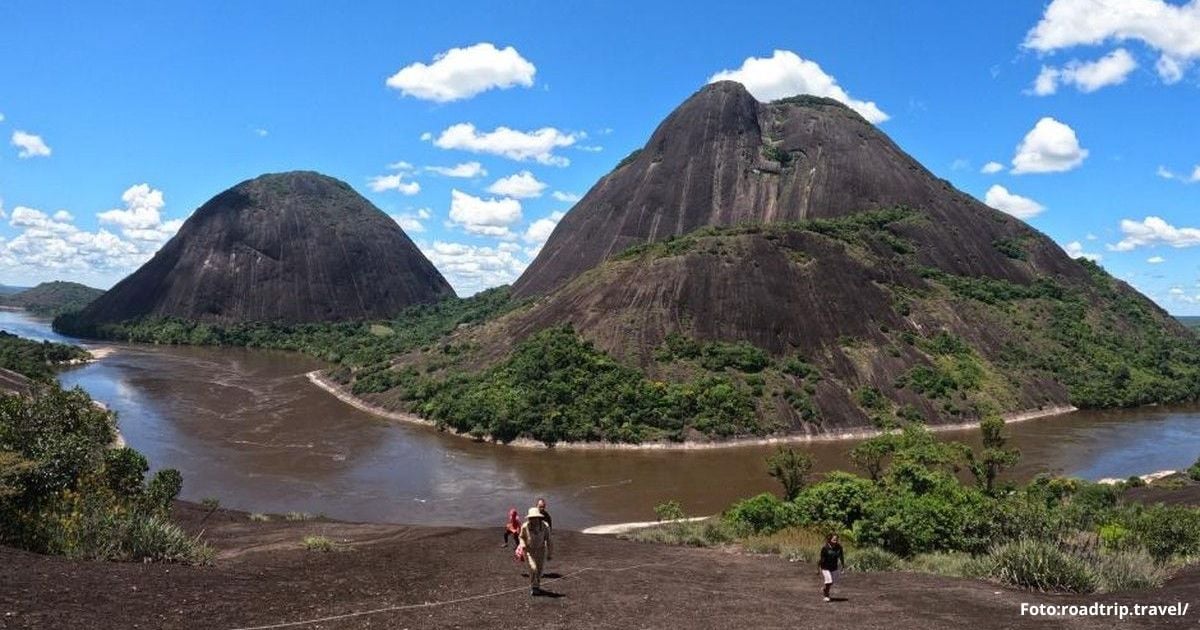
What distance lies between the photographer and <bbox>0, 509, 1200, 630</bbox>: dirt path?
10.4 m

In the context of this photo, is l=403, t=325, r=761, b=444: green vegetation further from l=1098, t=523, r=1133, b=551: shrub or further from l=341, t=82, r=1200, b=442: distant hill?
l=1098, t=523, r=1133, b=551: shrub

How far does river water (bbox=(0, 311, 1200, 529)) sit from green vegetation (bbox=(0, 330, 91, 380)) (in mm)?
6845

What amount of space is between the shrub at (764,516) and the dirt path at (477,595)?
8403 mm

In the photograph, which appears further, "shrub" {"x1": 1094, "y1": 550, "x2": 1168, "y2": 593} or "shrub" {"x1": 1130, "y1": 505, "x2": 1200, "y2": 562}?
"shrub" {"x1": 1130, "y1": 505, "x2": 1200, "y2": 562}

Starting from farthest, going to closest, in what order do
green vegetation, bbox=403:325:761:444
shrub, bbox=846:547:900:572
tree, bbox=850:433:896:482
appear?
1. green vegetation, bbox=403:325:761:444
2. tree, bbox=850:433:896:482
3. shrub, bbox=846:547:900:572

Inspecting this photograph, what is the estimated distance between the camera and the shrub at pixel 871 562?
1823 centimetres

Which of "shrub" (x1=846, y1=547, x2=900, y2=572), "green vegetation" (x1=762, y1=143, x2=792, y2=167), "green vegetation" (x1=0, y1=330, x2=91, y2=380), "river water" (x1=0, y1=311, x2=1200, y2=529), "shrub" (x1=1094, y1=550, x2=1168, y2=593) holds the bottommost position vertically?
"river water" (x1=0, y1=311, x2=1200, y2=529)

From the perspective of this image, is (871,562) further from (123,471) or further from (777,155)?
(777,155)

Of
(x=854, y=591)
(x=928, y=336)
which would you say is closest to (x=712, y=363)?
(x=928, y=336)

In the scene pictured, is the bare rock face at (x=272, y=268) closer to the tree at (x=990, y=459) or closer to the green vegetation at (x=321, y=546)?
the tree at (x=990, y=459)

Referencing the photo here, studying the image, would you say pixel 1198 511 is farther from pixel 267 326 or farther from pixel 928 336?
pixel 267 326

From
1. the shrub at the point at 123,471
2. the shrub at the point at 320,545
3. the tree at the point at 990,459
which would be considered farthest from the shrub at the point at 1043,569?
the shrub at the point at 123,471

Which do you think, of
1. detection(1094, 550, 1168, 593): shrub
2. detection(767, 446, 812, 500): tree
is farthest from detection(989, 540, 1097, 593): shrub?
detection(767, 446, 812, 500): tree

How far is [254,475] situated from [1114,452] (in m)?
60.2
